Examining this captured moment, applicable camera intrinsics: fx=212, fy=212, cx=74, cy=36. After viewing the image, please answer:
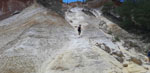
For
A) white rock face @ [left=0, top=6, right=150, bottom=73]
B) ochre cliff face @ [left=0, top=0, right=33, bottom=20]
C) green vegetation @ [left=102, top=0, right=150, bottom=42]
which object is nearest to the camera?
white rock face @ [left=0, top=6, right=150, bottom=73]

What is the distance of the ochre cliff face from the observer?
2932cm

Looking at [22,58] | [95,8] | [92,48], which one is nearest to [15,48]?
[22,58]

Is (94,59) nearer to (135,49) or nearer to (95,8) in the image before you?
(135,49)

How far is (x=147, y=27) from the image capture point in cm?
2759

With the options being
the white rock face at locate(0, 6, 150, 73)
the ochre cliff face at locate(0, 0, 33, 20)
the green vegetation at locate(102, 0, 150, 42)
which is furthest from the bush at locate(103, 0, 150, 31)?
the ochre cliff face at locate(0, 0, 33, 20)

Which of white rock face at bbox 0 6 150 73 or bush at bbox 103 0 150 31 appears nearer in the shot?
white rock face at bbox 0 6 150 73

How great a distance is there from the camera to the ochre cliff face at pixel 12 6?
29316 millimetres

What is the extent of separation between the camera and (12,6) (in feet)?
97.4

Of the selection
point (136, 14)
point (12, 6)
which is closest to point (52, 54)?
point (136, 14)

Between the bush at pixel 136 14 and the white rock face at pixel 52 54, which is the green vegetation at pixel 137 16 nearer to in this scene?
the bush at pixel 136 14

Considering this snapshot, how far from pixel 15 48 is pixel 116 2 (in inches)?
1340

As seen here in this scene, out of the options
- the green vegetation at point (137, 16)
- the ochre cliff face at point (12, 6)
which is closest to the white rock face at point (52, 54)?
the green vegetation at point (137, 16)

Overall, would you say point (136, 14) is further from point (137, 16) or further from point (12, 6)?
point (12, 6)

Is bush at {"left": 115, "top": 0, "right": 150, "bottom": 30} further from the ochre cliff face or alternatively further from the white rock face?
the ochre cliff face
